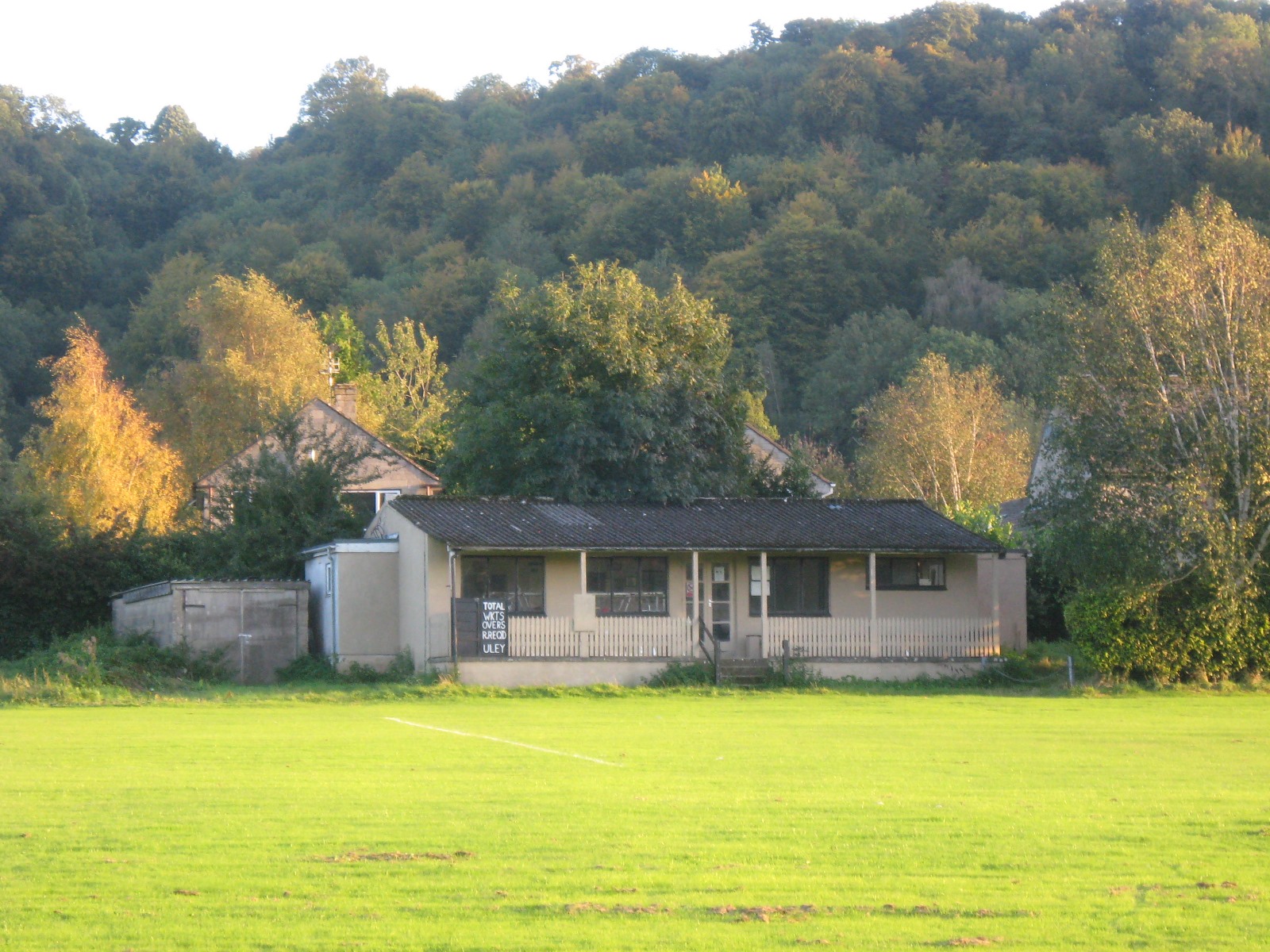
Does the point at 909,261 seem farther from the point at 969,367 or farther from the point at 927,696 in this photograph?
the point at 927,696

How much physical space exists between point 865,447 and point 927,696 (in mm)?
41712

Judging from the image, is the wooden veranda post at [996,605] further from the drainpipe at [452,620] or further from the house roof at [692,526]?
the drainpipe at [452,620]

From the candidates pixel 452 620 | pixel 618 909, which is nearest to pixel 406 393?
pixel 452 620

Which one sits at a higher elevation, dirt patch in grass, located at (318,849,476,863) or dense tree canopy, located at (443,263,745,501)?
dense tree canopy, located at (443,263,745,501)

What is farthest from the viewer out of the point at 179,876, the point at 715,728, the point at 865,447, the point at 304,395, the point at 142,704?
the point at 865,447

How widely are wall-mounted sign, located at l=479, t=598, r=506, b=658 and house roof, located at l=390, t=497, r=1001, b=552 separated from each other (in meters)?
1.32

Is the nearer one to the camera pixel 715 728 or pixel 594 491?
pixel 715 728

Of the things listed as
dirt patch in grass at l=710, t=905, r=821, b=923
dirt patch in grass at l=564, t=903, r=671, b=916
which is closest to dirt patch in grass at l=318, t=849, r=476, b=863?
dirt patch in grass at l=564, t=903, r=671, b=916

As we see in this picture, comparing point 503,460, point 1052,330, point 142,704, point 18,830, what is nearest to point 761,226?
point 503,460

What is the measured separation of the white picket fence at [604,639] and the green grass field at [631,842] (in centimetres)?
1142

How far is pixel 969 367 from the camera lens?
243 ft

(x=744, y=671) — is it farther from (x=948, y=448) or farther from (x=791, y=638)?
(x=948, y=448)

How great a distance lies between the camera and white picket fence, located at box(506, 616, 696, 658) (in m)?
30.7

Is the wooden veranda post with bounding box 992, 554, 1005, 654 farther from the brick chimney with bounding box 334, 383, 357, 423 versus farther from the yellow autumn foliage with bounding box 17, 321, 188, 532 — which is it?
the yellow autumn foliage with bounding box 17, 321, 188, 532
